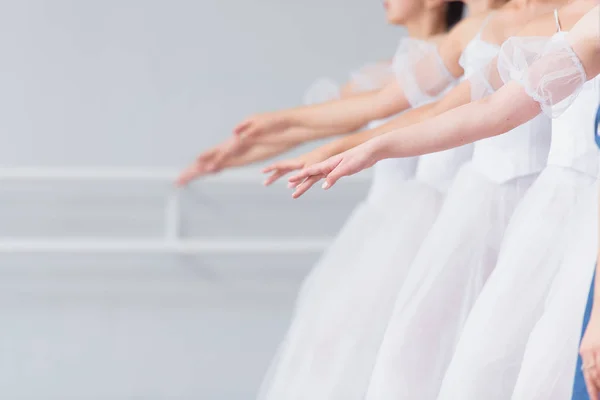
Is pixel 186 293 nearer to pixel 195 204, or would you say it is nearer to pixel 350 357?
pixel 195 204

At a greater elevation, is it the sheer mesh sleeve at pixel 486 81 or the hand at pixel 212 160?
the hand at pixel 212 160

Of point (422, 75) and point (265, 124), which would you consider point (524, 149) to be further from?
point (265, 124)

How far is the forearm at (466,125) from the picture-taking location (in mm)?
878

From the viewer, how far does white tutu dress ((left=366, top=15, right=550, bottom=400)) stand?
109cm

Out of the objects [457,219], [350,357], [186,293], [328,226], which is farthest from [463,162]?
[186,293]

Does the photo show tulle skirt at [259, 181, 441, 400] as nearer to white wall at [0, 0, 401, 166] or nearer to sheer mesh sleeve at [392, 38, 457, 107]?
sheer mesh sleeve at [392, 38, 457, 107]

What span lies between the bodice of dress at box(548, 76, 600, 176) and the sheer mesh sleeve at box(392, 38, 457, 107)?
0.80ft

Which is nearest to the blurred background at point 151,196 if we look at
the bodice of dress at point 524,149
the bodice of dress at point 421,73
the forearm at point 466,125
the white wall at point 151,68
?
the white wall at point 151,68

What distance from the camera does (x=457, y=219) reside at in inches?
46.0

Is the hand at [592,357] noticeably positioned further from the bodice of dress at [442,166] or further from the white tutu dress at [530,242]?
the bodice of dress at [442,166]

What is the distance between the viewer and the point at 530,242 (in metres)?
1.01

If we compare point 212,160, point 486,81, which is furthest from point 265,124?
point 486,81

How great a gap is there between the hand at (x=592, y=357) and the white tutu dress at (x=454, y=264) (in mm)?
359

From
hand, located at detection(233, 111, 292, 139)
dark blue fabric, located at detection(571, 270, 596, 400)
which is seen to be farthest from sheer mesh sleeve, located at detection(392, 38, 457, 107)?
dark blue fabric, located at detection(571, 270, 596, 400)
